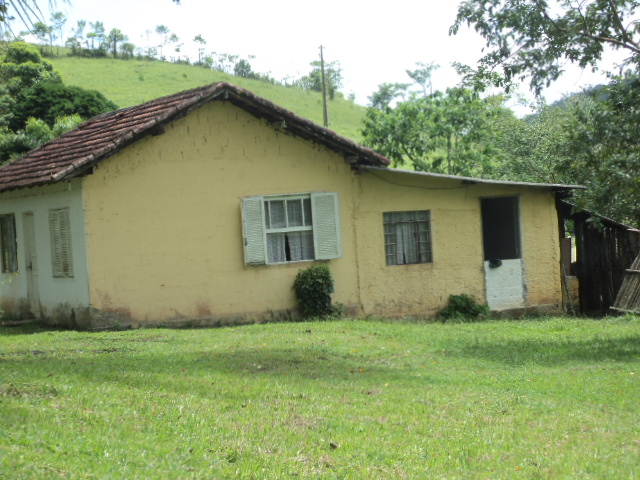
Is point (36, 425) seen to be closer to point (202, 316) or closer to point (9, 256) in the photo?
point (202, 316)

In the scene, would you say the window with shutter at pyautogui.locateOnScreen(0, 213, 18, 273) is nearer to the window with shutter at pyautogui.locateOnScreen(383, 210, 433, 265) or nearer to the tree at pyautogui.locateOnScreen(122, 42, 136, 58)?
the window with shutter at pyautogui.locateOnScreen(383, 210, 433, 265)

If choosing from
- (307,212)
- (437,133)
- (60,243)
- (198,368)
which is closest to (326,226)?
(307,212)

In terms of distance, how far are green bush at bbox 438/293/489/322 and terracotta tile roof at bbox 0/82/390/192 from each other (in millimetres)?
3413

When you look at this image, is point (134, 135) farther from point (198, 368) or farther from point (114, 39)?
point (114, 39)

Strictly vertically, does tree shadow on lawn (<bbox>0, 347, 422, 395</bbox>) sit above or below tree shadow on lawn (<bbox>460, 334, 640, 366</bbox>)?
above

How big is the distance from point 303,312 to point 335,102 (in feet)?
202

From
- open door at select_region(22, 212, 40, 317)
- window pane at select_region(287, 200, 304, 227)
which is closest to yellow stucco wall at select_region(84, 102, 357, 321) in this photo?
window pane at select_region(287, 200, 304, 227)

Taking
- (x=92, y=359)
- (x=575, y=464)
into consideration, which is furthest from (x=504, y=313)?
(x=575, y=464)

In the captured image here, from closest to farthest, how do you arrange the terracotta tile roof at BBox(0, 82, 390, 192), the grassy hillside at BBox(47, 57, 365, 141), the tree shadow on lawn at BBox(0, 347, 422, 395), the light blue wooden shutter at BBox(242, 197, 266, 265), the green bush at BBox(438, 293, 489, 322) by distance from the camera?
the tree shadow on lawn at BBox(0, 347, 422, 395), the terracotta tile roof at BBox(0, 82, 390, 192), the light blue wooden shutter at BBox(242, 197, 266, 265), the green bush at BBox(438, 293, 489, 322), the grassy hillside at BBox(47, 57, 365, 141)

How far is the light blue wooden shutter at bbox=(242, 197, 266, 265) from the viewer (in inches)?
659

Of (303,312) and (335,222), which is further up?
(335,222)

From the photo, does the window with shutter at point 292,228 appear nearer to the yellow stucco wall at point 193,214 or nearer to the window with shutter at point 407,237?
the yellow stucco wall at point 193,214

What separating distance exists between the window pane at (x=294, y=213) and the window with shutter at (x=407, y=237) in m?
1.97

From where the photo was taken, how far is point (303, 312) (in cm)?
1722
